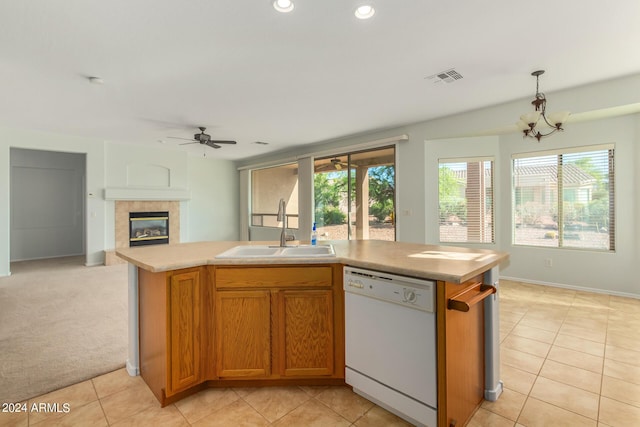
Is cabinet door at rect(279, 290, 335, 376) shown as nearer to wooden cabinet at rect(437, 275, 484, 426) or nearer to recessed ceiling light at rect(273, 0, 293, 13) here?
wooden cabinet at rect(437, 275, 484, 426)

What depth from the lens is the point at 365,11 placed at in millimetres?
2137

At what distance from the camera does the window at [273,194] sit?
24.3ft

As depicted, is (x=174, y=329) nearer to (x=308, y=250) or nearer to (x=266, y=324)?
(x=266, y=324)

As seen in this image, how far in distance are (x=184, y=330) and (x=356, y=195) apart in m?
4.60

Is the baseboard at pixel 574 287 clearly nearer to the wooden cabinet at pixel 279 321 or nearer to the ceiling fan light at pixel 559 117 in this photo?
the ceiling fan light at pixel 559 117

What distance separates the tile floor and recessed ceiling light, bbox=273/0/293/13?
2599 mm

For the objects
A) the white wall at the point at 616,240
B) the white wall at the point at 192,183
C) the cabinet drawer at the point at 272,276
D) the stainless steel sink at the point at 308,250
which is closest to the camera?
the cabinet drawer at the point at 272,276

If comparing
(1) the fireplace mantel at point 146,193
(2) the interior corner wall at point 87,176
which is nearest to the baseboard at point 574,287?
(1) the fireplace mantel at point 146,193

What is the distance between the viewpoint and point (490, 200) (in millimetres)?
5078

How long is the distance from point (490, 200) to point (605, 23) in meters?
3.11

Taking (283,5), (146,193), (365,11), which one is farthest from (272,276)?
(146,193)

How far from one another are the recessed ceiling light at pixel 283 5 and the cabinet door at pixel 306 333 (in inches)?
76.4

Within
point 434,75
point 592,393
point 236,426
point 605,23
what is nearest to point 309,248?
point 236,426

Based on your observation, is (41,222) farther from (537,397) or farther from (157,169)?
(537,397)
